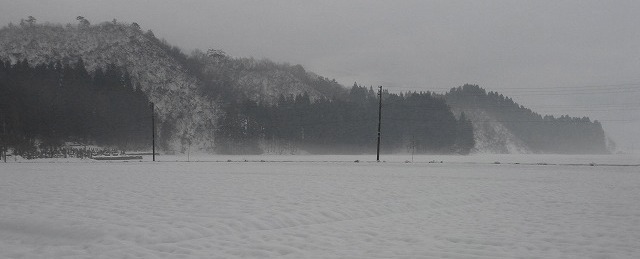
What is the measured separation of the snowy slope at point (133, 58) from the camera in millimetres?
150125

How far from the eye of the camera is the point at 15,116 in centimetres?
8669

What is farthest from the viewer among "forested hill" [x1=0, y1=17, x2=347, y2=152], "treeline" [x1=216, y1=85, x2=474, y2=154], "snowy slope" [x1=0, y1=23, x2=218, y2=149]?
"snowy slope" [x1=0, y1=23, x2=218, y2=149]

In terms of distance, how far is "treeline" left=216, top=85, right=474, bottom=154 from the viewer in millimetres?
128125

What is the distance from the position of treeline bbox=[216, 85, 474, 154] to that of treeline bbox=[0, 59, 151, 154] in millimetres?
30263

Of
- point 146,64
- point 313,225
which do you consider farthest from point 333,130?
point 313,225

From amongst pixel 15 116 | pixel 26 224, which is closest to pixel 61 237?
pixel 26 224

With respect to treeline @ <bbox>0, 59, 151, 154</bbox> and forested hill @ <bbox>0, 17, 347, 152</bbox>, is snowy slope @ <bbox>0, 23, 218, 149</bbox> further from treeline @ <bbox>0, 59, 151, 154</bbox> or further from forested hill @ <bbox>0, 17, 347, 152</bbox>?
treeline @ <bbox>0, 59, 151, 154</bbox>

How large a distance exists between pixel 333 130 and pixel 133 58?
104 m

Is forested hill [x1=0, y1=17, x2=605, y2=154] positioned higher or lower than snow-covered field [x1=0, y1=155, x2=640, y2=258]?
higher

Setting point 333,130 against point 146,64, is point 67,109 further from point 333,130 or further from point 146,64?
point 333,130

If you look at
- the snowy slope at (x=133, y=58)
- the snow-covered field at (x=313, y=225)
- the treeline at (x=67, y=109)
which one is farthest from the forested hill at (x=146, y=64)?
the snow-covered field at (x=313, y=225)

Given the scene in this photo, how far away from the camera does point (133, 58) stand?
171125 millimetres

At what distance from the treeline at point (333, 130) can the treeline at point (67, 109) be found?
30.3 metres

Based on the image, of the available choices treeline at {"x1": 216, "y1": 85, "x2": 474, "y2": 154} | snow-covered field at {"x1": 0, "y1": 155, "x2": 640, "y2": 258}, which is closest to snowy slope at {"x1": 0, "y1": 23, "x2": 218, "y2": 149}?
treeline at {"x1": 216, "y1": 85, "x2": 474, "y2": 154}
